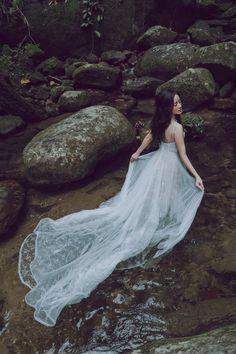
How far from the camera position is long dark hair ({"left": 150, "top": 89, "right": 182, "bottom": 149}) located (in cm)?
448

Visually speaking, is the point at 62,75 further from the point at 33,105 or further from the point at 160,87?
the point at 160,87

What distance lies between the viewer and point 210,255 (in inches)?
177

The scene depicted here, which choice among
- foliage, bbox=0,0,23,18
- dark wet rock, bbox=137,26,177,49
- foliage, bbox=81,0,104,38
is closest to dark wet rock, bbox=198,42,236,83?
dark wet rock, bbox=137,26,177,49

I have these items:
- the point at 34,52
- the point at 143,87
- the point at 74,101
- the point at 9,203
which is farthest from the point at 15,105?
the point at 9,203

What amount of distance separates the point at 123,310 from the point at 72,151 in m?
2.81

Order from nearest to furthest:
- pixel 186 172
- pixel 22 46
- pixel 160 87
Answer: pixel 186 172
pixel 160 87
pixel 22 46

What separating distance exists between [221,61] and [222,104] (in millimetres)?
985

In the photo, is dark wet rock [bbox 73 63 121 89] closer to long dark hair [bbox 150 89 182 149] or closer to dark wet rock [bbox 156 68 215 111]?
dark wet rock [bbox 156 68 215 111]

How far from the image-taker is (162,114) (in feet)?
15.1

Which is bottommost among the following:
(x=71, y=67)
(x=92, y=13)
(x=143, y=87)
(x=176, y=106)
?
(x=143, y=87)

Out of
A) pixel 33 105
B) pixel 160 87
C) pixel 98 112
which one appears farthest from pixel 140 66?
pixel 98 112

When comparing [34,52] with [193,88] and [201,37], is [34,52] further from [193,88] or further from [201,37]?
[193,88]

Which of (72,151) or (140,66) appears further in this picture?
(140,66)

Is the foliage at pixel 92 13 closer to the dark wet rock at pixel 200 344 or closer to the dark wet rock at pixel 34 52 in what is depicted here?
the dark wet rock at pixel 34 52
